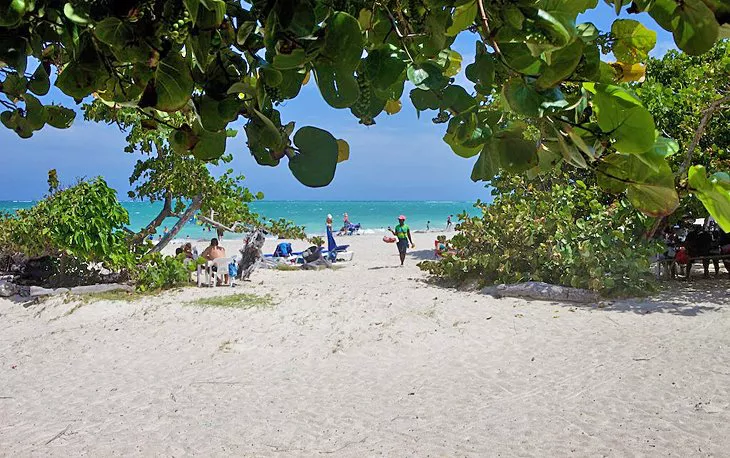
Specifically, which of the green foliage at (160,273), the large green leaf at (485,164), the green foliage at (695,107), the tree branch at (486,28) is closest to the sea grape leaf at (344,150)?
the large green leaf at (485,164)

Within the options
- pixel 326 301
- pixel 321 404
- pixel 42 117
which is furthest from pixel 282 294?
pixel 42 117

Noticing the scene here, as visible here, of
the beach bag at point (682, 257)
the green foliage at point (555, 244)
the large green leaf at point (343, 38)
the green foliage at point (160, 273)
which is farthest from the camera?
the beach bag at point (682, 257)

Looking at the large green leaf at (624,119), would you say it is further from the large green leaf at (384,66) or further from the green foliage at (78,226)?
the green foliage at (78,226)

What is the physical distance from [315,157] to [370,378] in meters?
5.54

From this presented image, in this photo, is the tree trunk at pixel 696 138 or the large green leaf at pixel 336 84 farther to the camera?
the tree trunk at pixel 696 138

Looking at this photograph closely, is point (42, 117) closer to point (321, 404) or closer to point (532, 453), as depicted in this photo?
point (532, 453)

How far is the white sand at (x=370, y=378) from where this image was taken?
4.47m

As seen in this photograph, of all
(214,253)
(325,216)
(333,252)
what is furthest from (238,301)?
(325,216)

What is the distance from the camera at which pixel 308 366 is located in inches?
252

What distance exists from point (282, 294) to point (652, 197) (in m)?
10.1

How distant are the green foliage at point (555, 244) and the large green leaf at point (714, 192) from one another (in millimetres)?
9031

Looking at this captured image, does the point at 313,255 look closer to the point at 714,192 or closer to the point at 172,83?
the point at 172,83

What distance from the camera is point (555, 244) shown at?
32.9 feet

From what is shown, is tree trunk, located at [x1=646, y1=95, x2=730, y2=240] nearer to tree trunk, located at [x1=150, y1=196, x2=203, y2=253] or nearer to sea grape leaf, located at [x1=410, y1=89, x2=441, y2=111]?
sea grape leaf, located at [x1=410, y1=89, x2=441, y2=111]
